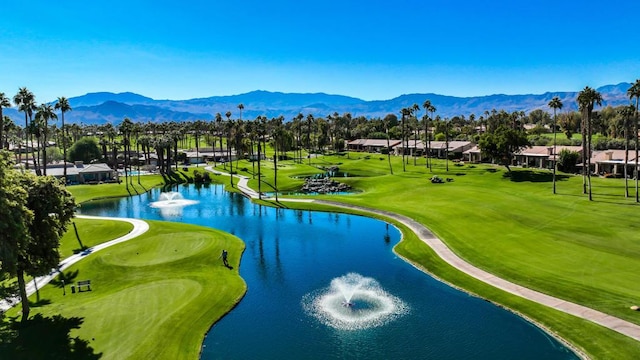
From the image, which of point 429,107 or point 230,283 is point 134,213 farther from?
point 429,107

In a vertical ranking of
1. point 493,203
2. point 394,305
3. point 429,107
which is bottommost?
point 394,305

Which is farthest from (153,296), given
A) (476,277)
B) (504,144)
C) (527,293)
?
(504,144)

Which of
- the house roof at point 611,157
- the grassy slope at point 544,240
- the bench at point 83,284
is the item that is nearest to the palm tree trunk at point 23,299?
the bench at point 83,284

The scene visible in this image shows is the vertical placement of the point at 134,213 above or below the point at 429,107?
below

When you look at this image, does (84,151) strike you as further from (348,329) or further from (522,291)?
(522,291)

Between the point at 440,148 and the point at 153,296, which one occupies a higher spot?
the point at 440,148

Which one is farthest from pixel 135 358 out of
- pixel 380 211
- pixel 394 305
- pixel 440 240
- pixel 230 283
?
pixel 380 211

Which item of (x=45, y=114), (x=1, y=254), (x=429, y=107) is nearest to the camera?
(x=1, y=254)
